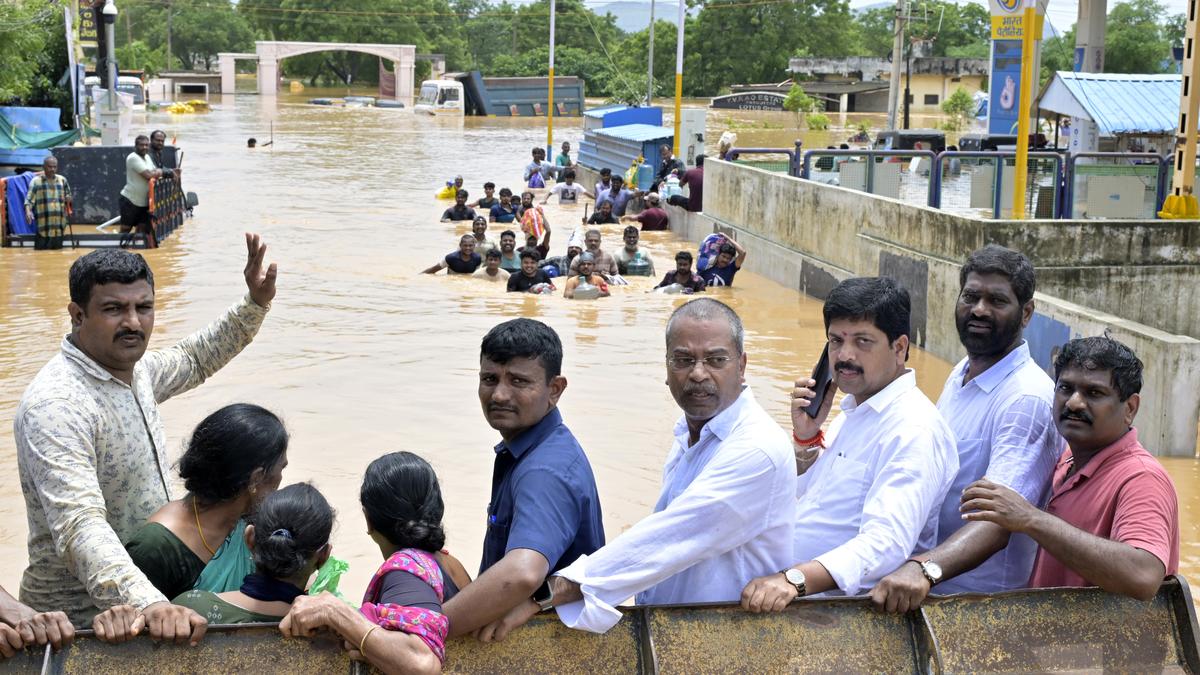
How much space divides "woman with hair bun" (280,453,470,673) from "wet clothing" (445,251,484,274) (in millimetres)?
13885

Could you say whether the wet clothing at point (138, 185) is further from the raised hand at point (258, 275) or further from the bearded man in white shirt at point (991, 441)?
the bearded man in white shirt at point (991, 441)

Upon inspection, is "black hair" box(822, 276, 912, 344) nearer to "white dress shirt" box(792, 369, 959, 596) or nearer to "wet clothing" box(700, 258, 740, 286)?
"white dress shirt" box(792, 369, 959, 596)

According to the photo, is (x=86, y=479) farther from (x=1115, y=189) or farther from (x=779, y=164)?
(x=779, y=164)

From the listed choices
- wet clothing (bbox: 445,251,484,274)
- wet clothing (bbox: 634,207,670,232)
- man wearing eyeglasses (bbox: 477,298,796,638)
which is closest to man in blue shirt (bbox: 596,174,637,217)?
wet clothing (bbox: 634,207,670,232)

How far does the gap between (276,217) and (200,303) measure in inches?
350

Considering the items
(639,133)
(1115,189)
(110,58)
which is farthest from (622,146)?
(1115,189)

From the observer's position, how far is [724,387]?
3201 mm

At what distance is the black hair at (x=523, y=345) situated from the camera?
10.9 feet

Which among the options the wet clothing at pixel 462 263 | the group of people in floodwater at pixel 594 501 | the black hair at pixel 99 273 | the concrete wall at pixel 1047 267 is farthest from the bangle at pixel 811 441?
the wet clothing at pixel 462 263

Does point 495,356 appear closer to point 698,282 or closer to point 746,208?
point 698,282

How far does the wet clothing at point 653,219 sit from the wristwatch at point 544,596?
19.6 meters

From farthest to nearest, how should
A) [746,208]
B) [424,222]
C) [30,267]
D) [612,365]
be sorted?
[424,222], [746,208], [30,267], [612,365]

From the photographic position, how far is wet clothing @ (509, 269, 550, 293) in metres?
15.7

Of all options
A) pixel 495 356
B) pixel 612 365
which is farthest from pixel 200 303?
pixel 495 356
